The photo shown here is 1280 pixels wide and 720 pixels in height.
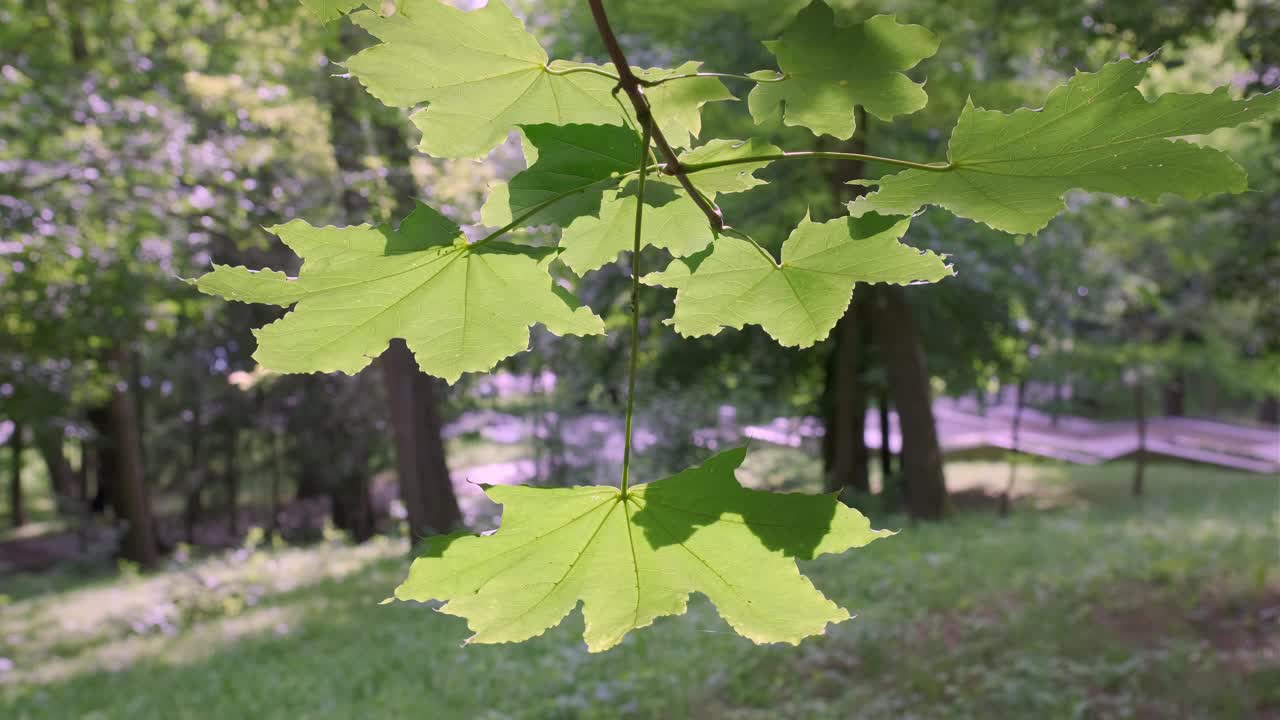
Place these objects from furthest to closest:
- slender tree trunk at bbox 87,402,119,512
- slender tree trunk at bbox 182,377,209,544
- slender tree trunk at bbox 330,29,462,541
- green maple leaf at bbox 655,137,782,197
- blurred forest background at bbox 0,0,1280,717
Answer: slender tree trunk at bbox 182,377,209,544
slender tree trunk at bbox 87,402,119,512
slender tree trunk at bbox 330,29,462,541
blurred forest background at bbox 0,0,1280,717
green maple leaf at bbox 655,137,782,197

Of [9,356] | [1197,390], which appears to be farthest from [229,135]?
[1197,390]

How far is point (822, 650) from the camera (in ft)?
17.7

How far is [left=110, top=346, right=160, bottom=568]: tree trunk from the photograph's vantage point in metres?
13.3

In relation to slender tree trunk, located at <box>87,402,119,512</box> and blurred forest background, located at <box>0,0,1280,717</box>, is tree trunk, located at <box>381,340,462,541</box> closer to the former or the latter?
blurred forest background, located at <box>0,0,1280,717</box>

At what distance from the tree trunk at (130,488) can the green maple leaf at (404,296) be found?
13.7 metres

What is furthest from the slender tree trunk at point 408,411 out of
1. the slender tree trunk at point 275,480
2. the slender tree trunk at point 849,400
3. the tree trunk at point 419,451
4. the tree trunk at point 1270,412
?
the tree trunk at point 1270,412

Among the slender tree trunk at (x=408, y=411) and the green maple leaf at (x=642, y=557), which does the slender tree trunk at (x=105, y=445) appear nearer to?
the slender tree trunk at (x=408, y=411)

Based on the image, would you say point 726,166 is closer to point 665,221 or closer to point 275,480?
point 665,221

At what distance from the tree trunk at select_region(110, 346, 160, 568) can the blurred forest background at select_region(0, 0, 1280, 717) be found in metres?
0.06

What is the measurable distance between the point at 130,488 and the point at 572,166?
14874 millimetres

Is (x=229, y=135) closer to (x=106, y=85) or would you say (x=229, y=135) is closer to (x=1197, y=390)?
(x=106, y=85)

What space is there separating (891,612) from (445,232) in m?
5.81

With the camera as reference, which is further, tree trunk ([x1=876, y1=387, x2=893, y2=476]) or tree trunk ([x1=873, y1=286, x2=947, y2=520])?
tree trunk ([x1=876, y1=387, x2=893, y2=476])

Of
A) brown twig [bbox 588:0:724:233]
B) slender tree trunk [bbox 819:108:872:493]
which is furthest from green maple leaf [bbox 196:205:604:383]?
slender tree trunk [bbox 819:108:872:493]
